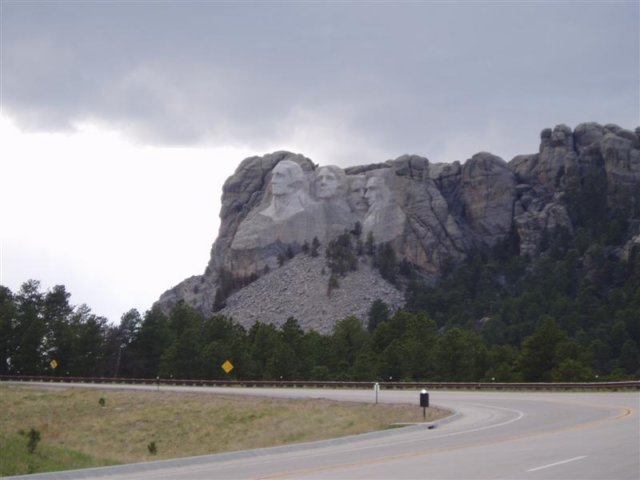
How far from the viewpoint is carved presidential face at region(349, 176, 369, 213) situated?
195 m

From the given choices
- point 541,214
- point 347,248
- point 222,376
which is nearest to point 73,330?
point 222,376

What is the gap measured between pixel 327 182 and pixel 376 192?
11109 mm

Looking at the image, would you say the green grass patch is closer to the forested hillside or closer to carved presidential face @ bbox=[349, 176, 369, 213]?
the forested hillside

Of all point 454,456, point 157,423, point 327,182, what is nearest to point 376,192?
point 327,182

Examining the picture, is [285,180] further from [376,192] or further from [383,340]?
[383,340]

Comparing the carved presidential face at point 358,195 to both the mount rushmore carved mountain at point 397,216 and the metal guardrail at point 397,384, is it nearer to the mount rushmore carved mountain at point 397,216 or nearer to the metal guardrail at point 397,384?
the mount rushmore carved mountain at point 397,216

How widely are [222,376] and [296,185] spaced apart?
103973 mm

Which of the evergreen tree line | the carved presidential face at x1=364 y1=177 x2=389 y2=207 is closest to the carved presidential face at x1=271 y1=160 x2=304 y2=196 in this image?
the carved presidential face at x1=364 y1=177 x2=389 y2=207

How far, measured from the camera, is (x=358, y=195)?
196000 millimetres

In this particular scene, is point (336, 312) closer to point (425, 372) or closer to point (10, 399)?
point (425, 372)

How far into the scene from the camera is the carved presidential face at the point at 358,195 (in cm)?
19488

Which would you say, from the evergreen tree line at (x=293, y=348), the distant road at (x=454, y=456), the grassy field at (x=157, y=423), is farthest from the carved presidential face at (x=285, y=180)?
the distant road at (x=454, y=456)

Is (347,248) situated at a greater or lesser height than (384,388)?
greater

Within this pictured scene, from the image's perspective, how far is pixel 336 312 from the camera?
163625 millimetres
